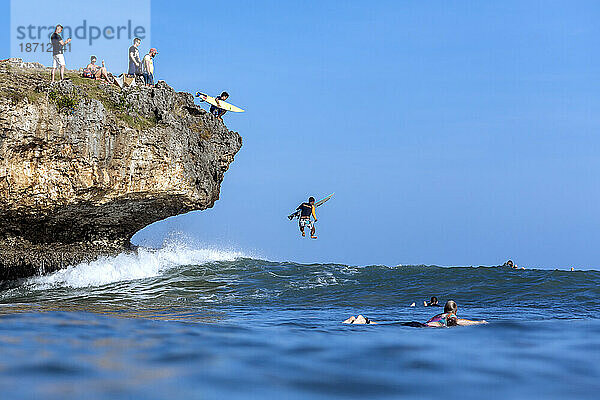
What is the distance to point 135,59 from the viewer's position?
15.9 meters

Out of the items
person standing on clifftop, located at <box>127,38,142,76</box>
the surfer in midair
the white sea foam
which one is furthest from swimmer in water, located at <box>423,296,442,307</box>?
person standing on clifftop, located at <box>127,38,142,76</box>

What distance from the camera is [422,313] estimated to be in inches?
475

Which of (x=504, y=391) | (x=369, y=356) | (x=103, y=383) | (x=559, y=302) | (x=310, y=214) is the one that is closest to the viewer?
(x=103, y=383)

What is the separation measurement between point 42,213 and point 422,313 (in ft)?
32.1

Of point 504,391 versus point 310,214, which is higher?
point 310,214

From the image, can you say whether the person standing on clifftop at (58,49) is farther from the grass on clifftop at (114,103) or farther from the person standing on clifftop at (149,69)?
the person standing on clifftop at (149,69)

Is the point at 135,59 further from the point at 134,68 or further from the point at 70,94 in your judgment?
the point at 70,94

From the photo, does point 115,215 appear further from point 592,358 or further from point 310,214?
point 592,358

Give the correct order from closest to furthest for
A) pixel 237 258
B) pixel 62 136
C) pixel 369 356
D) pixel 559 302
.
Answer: pixel 369 356, pixel 62 136, pixel 559 302, pixel 237 258

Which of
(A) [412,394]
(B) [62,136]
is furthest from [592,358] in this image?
(B) [62,136]

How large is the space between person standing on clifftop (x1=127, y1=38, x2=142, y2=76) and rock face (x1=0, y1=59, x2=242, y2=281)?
91 cm

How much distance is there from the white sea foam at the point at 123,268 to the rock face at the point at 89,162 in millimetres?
340

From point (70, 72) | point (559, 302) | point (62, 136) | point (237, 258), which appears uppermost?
point (70, 72)

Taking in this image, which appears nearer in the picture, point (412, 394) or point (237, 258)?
point (412, 394)
